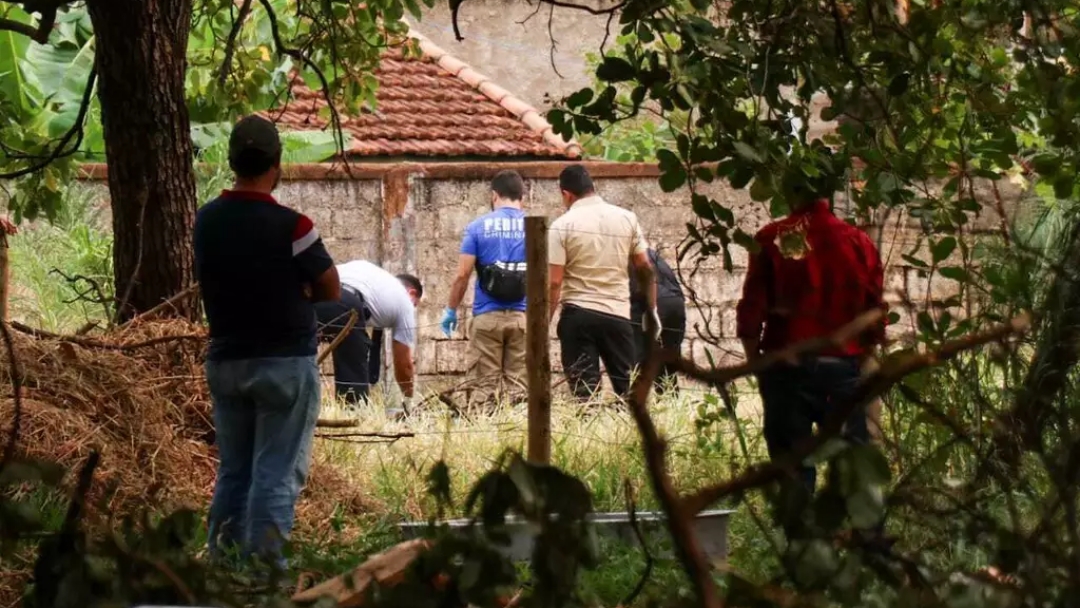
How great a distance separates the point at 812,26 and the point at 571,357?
6775 mm

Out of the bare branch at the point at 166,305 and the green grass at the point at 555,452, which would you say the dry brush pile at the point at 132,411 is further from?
the green grass at the point at 555,452

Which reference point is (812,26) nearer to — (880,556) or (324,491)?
(880,556)

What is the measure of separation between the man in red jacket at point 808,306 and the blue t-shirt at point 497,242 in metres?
4.64

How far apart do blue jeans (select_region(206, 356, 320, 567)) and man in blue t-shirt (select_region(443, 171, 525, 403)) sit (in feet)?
18.5

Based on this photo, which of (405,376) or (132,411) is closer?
(132,411)

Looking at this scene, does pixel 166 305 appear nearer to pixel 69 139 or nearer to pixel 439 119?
pixel 69 139

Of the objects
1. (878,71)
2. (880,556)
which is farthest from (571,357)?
(880,556)

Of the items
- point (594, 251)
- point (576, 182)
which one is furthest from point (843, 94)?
point (576, 182)

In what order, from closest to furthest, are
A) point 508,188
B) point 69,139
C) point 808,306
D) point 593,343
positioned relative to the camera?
point 808,306, point 69,139, point 593,343, point 508,188

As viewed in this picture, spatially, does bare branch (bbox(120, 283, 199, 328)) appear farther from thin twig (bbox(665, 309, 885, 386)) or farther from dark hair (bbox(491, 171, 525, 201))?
thin twig (bbox(665, 309, 885, 386))

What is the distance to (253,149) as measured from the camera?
20.3 feet

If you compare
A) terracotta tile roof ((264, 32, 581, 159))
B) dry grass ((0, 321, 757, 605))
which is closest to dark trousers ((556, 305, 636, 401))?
dry grass ((0, 321, 757, 605))

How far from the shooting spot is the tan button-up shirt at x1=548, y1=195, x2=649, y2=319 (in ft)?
37.0

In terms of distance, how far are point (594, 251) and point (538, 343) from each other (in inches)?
134
